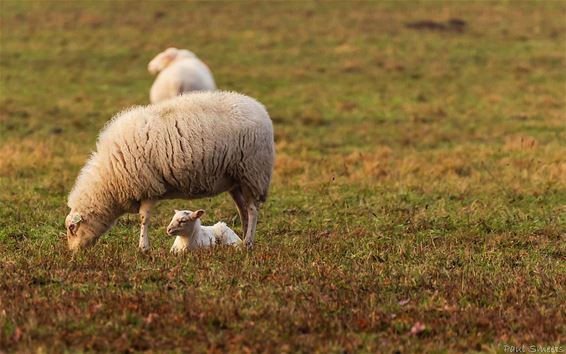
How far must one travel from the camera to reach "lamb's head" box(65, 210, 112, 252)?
31.3 feet

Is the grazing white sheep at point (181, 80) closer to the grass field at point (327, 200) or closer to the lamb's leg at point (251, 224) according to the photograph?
the grass field at point (327, 200)

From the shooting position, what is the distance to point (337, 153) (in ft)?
57.3

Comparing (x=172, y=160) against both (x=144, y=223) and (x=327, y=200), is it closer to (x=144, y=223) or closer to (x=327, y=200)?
(x=144, y=223)

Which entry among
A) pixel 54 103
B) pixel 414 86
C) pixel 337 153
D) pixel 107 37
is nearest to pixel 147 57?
Answer: pixel 107 37

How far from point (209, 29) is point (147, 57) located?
17.0 feet

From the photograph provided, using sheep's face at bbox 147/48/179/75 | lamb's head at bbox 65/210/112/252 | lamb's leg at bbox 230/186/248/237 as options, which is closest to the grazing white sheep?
sheep's face at bbox 147/48/179/75

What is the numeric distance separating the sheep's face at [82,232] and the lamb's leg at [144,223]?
0.50 meters

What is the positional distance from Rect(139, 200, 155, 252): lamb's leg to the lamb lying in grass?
9.3 inches

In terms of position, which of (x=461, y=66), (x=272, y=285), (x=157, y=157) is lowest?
(x=461, y=66)

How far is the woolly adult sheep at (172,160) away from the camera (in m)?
9.33

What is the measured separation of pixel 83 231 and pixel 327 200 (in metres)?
4.16

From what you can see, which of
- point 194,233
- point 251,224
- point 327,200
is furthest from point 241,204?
point 327,200

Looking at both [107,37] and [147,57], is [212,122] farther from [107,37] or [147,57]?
[107,37]

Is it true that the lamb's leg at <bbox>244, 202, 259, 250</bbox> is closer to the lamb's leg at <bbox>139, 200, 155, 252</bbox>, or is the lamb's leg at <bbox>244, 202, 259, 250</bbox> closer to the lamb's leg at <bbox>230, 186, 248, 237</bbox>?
the lamb's leg at <bbox>230, 186, 248, 237</bbox>
